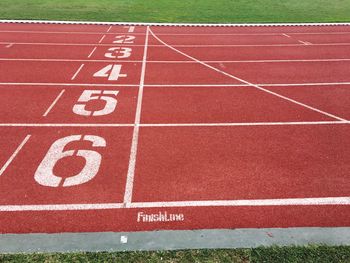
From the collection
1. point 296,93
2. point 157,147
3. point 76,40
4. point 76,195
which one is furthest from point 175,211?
point 76,40

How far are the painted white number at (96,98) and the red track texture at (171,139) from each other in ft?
0.15

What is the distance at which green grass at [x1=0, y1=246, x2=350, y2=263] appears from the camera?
429 cm

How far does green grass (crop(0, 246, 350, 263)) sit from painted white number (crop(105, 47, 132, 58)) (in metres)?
10.1

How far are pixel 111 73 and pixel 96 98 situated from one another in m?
2.18

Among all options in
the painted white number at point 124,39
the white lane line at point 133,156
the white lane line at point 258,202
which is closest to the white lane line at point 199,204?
the white lane line at point 258,202

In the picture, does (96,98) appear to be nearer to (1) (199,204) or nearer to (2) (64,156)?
(2) (64,156)

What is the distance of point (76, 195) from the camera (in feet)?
18.6

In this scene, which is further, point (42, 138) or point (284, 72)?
point (284, 72)

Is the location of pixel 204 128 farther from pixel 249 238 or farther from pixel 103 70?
pixel 103 70

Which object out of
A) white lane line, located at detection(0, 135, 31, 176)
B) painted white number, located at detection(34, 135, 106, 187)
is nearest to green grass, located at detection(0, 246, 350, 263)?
painted white number, located at detection(34, 135, 106, 187)

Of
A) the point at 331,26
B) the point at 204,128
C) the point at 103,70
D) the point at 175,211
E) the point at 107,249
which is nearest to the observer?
the point at 107,249

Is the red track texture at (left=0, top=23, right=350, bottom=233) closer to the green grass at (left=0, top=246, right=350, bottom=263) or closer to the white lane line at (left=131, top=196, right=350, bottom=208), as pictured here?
the white lane line at (left=131, top=196, right=350, bottom=208)

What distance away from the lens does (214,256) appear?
4.37 metres

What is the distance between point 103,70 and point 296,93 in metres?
5.99
